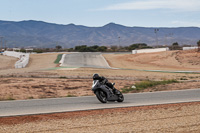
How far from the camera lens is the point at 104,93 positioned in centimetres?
1406

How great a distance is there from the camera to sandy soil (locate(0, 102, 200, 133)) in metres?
9.12

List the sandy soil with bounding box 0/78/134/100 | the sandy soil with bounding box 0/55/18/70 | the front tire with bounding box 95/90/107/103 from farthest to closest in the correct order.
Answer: the sandy soil with bounding box 0/55/18/70, the sandy soil with bounding box 0/78/134/100, the front tire with bounding box 95/90/107/103

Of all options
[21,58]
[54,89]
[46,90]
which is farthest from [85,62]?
[46,90]

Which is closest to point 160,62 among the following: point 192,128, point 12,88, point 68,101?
point 12,88

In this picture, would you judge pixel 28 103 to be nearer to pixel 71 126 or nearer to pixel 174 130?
pixel 71 126

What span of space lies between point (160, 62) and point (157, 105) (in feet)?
193

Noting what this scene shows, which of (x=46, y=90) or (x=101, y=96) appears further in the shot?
(x=46, y=90)

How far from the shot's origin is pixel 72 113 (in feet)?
38.8

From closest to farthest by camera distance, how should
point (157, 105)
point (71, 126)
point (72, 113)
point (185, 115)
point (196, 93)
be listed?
point (71, 126), point (185, 115), point (72, 113), point (157, 105), point (196, 93)

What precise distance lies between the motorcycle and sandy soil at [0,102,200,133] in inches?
60.3

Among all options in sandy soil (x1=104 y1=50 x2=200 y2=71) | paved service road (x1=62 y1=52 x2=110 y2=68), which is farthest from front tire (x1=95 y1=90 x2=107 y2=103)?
sandy soil (x1=104 y1=50 x2=200 y2=71)

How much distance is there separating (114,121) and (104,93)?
3914 mm

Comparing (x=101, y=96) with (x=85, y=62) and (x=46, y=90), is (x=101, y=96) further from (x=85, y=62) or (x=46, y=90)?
(x=85, y=62)

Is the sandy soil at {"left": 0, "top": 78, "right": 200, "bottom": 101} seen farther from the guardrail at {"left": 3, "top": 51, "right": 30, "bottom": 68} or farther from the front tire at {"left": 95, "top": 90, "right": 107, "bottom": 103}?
the guardrail at {"left": 3, "top": 51, "right": 30, "bottom": 68}
